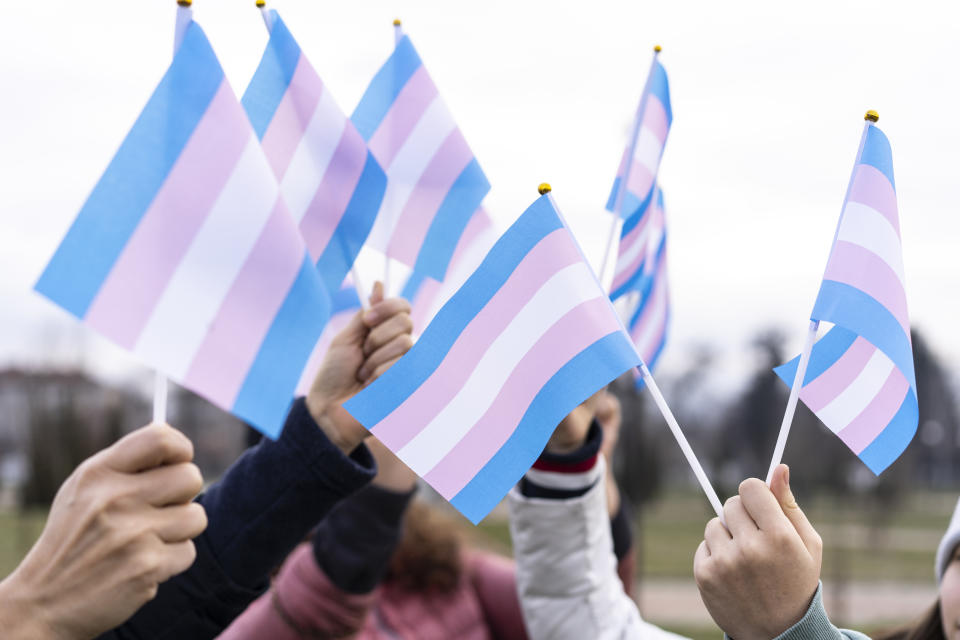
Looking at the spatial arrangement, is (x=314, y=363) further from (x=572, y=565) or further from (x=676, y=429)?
(x=676, y=429)

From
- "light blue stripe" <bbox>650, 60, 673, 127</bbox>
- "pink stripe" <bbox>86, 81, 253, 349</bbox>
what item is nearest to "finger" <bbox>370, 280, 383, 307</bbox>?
"pink stripe" <bbox>86, 81, 253, 349</bbox>

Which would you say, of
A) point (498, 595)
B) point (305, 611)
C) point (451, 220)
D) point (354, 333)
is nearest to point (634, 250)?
point (451, 220)

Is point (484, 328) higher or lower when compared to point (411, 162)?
lower

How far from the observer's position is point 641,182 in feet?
5.80

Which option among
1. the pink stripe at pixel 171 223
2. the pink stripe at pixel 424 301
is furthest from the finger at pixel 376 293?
the pink stripe at pixel 171 223

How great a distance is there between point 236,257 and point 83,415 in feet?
38.2

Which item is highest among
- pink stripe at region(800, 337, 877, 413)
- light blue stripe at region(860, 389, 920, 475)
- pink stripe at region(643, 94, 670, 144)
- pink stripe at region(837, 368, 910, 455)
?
pink stripe at region(643, 94, 670, 144)

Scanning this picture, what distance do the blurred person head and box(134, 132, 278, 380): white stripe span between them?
1.37 m

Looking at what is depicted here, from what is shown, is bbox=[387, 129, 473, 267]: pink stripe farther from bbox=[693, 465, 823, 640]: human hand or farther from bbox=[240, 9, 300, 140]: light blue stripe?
bbox=[693, 465, 823, 640]: human hand

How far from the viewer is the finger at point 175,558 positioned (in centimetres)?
99

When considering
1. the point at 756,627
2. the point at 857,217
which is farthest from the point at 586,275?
the point at 756,627

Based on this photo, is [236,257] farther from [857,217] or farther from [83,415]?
[83,415]

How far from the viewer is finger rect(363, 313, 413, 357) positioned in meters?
1.59

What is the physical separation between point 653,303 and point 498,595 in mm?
1337
